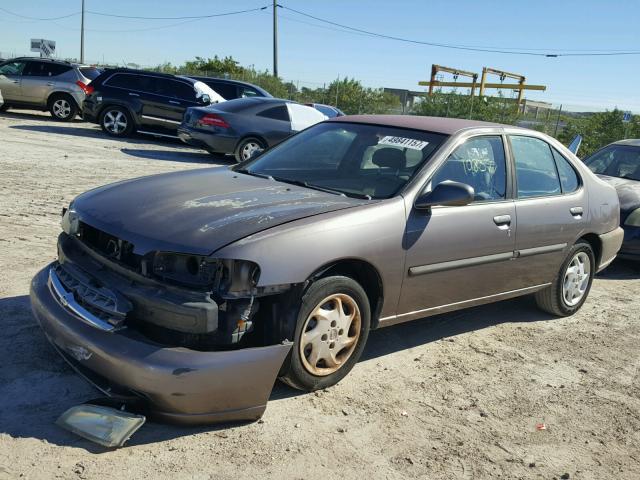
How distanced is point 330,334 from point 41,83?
54.2ft

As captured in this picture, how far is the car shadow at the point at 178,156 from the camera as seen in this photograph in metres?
13.5

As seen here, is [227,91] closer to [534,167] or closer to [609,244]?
[609,244]

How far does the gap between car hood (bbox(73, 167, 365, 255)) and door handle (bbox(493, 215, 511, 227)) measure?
4.01 ft

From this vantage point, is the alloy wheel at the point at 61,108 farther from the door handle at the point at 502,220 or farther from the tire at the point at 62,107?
the door handle at the point at 502,220

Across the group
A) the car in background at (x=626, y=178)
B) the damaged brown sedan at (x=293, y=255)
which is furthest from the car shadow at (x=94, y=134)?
the damaged brown sedan at (x=293, y=255)

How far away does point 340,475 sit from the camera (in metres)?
3.18

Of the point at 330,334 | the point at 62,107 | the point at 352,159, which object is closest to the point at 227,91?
the point at 62,107

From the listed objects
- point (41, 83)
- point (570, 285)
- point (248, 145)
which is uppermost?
point (41, 83)

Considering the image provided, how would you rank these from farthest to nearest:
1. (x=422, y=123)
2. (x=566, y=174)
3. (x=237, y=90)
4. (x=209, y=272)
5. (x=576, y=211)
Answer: (x=237, y=90)
(x=566, y=174)
(x=576, y=211)
(x=422, y=123)
(x=209, y=272)

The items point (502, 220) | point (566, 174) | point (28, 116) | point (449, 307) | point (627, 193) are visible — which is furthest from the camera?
point (28, 116)

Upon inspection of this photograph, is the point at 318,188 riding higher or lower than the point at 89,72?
lower

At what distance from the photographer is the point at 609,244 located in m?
6.20

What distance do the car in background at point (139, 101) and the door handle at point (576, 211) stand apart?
11.7m

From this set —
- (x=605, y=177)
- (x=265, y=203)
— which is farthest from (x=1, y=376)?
(x=605, y=177)
